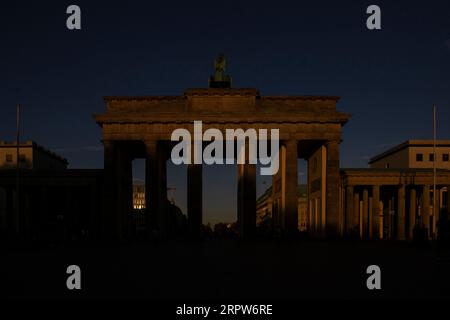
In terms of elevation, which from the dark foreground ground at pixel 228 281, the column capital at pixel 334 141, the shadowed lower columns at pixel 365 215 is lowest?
the shadowed lower columns at pixel 365 215

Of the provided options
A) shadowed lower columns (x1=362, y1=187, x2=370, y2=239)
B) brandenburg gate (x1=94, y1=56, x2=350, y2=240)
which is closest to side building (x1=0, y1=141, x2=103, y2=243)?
brandenburg gate (x1=94, y1=56, x2=350, y2=240)

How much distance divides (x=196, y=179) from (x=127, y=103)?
10.6 meters

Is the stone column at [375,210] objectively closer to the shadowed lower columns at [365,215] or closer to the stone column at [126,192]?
the shadowed lower columns at [365,215]

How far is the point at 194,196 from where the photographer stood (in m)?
45.2

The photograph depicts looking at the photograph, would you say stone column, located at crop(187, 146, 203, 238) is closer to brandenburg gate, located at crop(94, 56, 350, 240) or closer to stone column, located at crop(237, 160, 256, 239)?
brandenburg gate, located at crop(94, 56, 350, 240)

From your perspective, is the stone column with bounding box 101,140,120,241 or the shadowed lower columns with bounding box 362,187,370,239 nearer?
the stone column with bounding box 101,140,120,241

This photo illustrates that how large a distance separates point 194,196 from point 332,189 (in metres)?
13.4

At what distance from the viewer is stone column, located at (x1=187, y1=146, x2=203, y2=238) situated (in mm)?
45062

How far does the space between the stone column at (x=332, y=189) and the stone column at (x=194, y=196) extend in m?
12.4

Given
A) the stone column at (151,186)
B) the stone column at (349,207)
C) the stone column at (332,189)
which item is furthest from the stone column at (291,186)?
the stone column at (151,186)

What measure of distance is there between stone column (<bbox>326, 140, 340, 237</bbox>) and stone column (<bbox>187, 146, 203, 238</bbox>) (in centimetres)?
1238

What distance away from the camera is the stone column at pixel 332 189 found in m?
45.0

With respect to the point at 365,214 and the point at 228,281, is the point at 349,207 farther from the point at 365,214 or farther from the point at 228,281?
the point at 228,281
